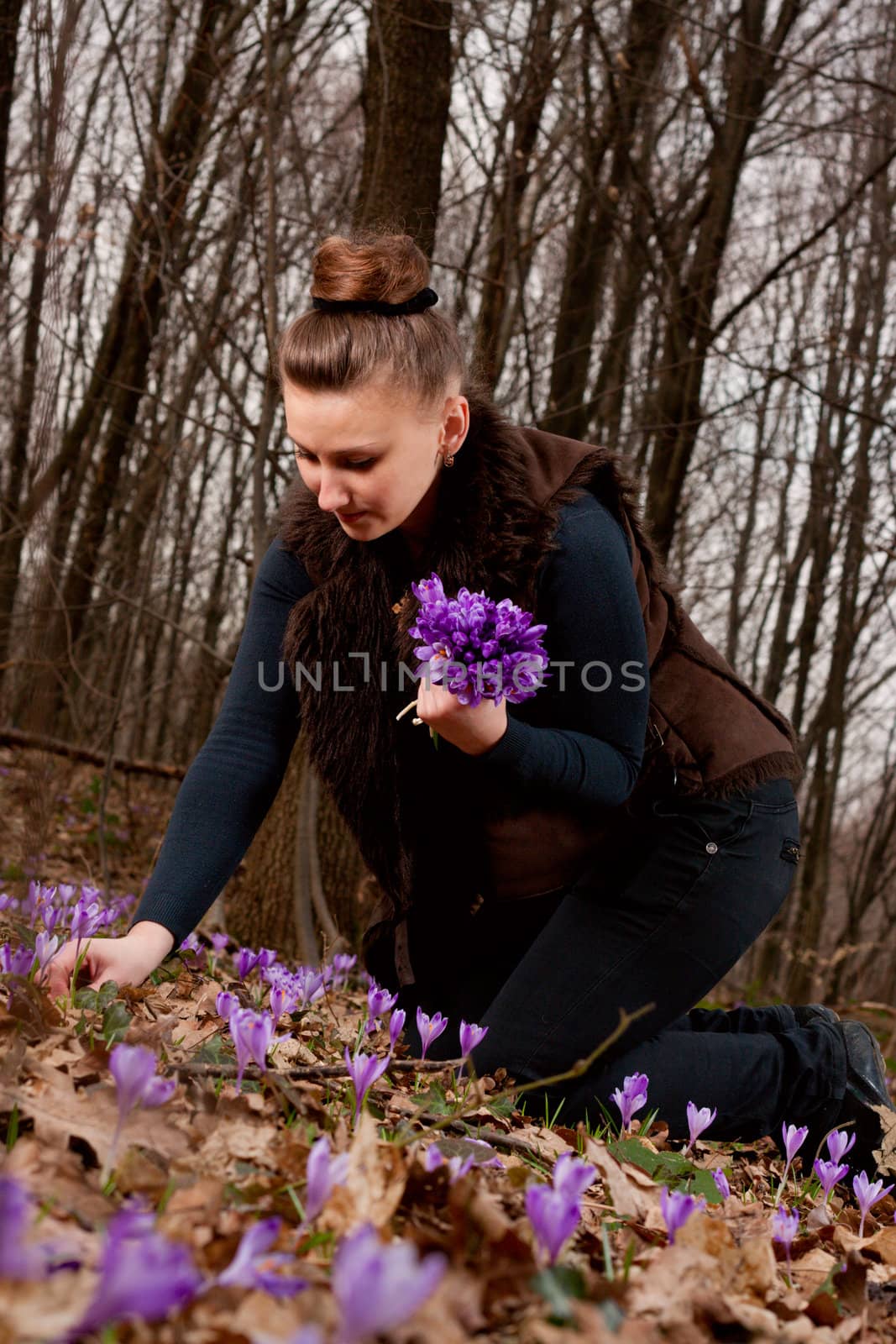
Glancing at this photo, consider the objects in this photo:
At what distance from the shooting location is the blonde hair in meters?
2.53

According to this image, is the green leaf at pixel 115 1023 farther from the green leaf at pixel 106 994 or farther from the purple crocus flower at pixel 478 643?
the purple crocus flower at pixel 478 643

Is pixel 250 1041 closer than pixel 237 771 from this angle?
Yes

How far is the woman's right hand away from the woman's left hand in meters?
0.76

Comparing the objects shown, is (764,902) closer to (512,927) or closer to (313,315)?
(512,927)

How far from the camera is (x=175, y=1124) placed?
149 centimetres

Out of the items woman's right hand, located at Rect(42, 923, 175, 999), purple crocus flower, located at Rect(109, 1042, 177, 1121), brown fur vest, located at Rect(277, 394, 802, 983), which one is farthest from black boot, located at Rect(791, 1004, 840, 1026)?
purple crocus flower, located at Rect(109, 1042, 177, 1121)

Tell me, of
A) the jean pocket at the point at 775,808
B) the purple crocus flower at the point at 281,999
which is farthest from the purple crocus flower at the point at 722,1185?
the jean pocket at the point at 775,808

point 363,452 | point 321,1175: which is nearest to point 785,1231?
point 321,1175

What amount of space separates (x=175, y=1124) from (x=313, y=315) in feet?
6.06

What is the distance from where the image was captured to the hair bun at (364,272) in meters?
2.65

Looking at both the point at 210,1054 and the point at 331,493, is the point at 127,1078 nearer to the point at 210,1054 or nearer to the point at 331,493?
the point at 210,1054

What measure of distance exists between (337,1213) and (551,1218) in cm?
A: 25

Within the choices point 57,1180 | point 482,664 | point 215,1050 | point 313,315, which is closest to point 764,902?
point 482,664

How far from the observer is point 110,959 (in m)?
2.33
